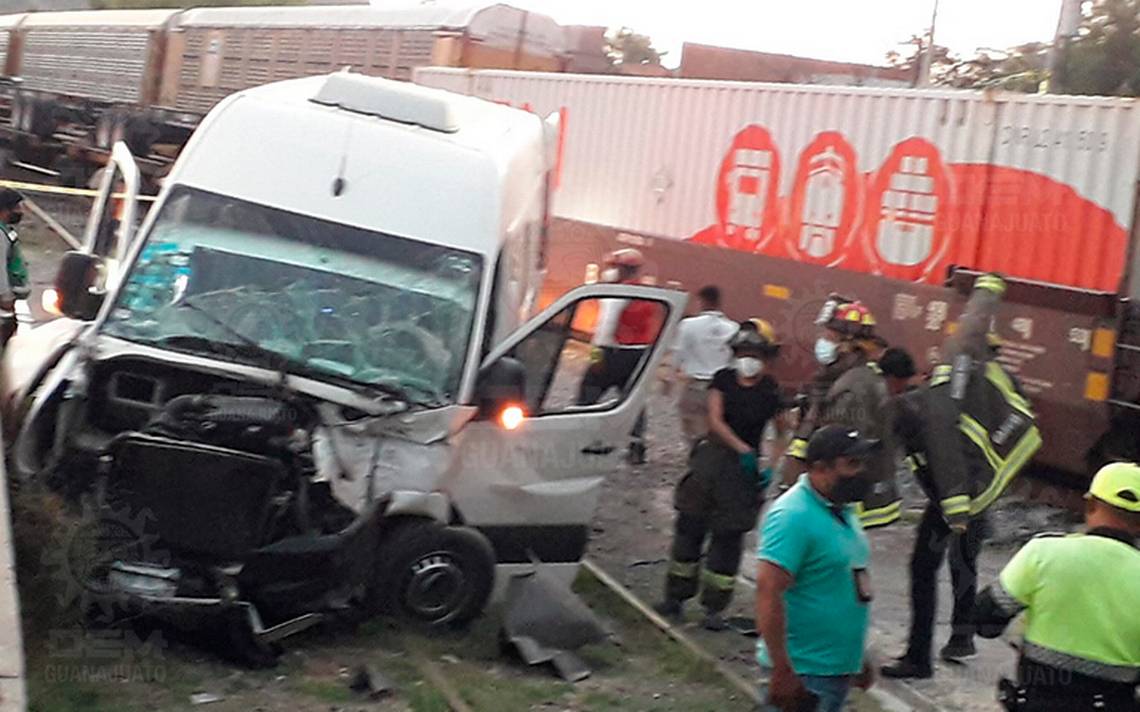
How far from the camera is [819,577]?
4730 millimetres

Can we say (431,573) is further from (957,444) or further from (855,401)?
(957,444)

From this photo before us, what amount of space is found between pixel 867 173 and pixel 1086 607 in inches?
383

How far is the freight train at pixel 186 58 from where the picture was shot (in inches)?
883

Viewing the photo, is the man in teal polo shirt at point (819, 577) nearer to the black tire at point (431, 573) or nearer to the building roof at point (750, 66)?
the black tire at point (431, 573)

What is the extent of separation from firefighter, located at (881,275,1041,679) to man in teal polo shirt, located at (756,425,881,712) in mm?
2282

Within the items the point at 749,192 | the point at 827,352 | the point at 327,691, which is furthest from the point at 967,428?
the point at 749,192

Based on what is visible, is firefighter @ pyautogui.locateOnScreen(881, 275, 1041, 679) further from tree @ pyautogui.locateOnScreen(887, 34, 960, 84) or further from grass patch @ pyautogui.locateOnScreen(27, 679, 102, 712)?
tree @ pyautogui.locateOnScreen(887, 34, 960, 84)

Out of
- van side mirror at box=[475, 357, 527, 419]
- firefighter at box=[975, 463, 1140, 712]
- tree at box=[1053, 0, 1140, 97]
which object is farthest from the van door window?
tree at box=[1053, 0, 1140, 97]

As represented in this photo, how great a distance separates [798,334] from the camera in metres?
13.7

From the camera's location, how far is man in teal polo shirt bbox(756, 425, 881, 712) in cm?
462

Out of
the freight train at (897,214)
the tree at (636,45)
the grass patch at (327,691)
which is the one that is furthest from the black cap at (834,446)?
the tree at (636,45)

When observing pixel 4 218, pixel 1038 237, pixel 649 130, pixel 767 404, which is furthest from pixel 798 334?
pixel 4 218

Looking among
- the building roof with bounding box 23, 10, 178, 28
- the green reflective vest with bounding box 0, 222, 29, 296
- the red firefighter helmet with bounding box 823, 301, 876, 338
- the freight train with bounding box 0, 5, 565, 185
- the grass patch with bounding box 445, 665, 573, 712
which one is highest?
the building roof with bounding box 23, 10, 178, 28

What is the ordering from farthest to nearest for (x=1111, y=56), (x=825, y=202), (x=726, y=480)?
(x=1111, y=56) < (x=825, y=202) < (x=726, y=480)
